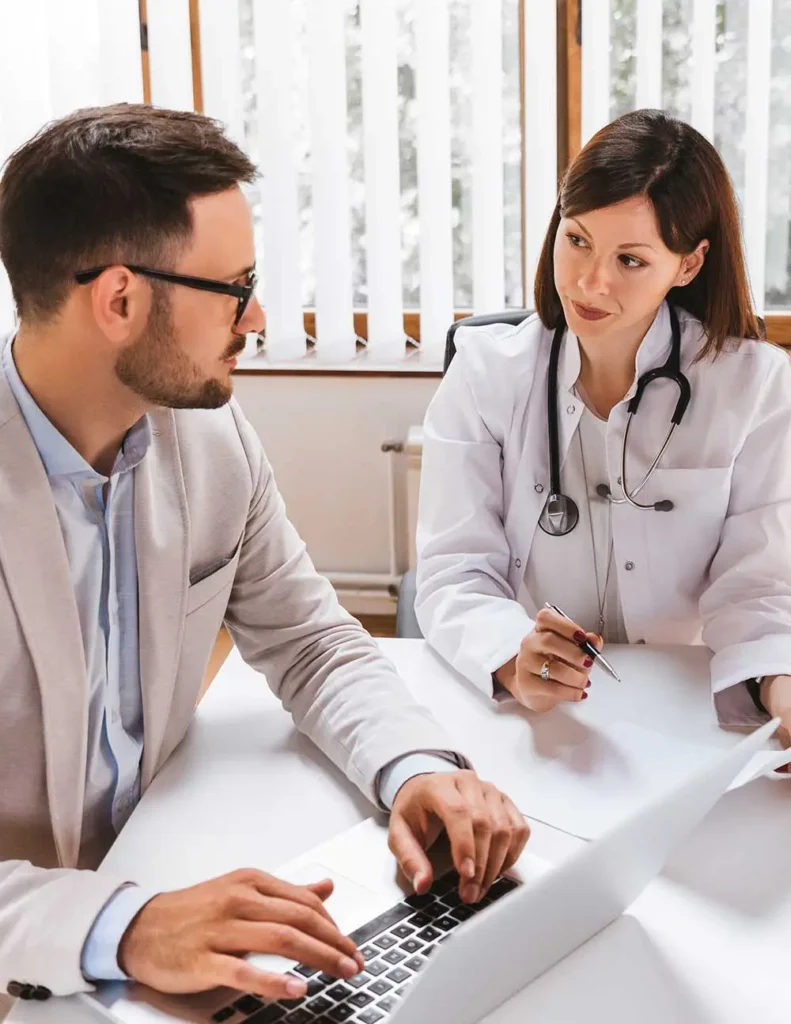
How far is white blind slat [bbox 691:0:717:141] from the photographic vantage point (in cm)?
269

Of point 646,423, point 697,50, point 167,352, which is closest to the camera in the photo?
point 167,352

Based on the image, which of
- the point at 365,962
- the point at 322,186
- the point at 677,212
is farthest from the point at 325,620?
the point at 322,186

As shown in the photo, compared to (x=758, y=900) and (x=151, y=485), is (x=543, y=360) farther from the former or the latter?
(x=758, y=900)

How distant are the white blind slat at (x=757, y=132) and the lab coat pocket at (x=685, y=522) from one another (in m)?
1.22

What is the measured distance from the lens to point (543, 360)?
1705 mm

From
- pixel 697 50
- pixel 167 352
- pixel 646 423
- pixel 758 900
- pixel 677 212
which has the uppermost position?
Result: pixel 697 50

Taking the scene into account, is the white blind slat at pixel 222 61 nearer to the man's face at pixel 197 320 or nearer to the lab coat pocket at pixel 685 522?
the lab coat pocket at pixel 685 522

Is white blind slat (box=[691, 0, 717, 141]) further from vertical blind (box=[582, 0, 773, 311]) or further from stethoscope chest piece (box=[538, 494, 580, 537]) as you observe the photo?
stethoscope chest piece (box=[538, 494, 580, 537])

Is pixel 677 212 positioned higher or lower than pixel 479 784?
higher

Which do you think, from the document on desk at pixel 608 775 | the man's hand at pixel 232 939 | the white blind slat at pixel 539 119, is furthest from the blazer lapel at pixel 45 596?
the white blind slat at pixel 539 119

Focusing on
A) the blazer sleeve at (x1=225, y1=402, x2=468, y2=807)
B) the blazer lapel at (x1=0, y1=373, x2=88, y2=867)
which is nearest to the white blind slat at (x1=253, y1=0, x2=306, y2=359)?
the blazer sleeve at (x1=225, y1=402, x2=468, y2=807)

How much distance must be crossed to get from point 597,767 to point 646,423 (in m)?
0.61

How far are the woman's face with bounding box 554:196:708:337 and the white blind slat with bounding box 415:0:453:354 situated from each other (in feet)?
4.39

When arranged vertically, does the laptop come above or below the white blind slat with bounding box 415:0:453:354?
below
